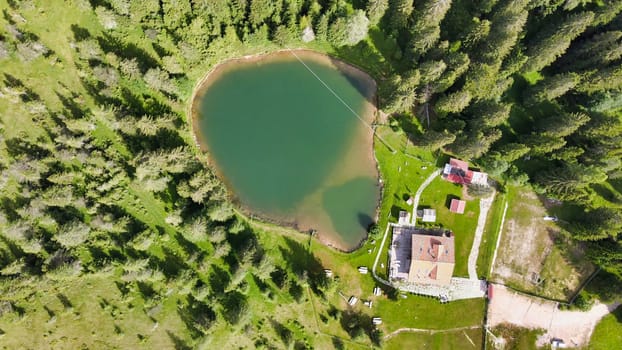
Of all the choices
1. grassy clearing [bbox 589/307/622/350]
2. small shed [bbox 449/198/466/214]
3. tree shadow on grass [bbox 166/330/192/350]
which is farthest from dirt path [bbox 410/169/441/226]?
tree shadow on grass [bbox 166/330/192/350]

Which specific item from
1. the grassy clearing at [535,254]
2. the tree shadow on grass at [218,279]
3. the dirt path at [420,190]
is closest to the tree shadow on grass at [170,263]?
the tree shadow on grass at [218,279]

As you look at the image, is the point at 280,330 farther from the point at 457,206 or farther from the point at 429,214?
the point at 457,206

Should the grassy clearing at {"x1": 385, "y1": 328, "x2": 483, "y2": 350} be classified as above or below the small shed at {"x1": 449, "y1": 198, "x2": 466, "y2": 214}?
below

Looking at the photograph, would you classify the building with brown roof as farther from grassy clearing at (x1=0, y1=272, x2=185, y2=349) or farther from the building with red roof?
grassy clearing at (x1=0, y1=272, x2=185, y2=349)

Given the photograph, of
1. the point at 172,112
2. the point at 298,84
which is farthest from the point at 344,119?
the point at 172,112

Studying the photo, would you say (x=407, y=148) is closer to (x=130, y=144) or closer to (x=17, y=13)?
(x=130, y=144)

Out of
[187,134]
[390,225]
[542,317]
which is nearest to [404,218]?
[390,225]
